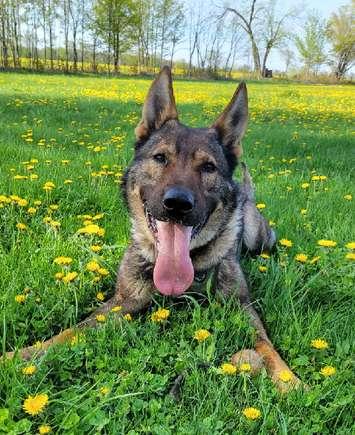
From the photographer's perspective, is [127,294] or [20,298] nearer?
[20,298]

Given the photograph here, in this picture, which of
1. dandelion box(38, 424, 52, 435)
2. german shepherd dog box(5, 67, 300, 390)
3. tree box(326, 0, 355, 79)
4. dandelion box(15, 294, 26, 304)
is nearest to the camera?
dandelion box(38, 424, 52, 435)

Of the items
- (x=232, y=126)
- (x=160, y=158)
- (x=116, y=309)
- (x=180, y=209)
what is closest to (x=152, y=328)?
(x=116, y=309)

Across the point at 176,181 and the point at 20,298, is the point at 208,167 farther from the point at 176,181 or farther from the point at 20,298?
the point at 20,298

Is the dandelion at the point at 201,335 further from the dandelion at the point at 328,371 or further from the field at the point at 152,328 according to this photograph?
the dandelion at the point at 328,371

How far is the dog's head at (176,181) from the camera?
2781 mm

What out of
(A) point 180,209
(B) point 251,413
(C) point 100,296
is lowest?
(C) point 100,296

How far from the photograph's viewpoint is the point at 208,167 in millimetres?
3182

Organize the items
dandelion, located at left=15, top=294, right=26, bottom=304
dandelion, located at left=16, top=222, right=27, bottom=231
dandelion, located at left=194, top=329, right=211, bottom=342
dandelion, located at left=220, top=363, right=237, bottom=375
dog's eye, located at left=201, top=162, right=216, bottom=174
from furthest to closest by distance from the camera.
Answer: dandelion, located at left=16, top=222, right=27, bottom=231 < dog's eye, located at left=201, top=162, right=216, bottom=174 < dandelion, located at left=15, top=294, right=26, bottom=304 < dandelion, located at left=194, top=329, right=211, bottom=342 < dandelion, located at left=220, top=363, right=237, bottom=375

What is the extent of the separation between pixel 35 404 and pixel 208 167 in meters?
1.93

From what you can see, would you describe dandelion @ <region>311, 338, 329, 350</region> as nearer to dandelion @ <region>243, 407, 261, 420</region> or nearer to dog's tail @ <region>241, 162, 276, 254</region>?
dandelion @ <region>243, 407, 261, 420</region>

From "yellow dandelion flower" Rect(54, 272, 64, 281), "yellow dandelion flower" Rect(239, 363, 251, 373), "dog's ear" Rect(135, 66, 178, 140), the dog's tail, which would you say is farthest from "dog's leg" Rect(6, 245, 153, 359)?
the dog's tail

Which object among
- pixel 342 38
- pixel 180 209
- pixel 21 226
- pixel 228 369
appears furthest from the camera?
pixel 342 38

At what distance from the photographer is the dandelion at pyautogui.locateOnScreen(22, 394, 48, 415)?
1.77 m

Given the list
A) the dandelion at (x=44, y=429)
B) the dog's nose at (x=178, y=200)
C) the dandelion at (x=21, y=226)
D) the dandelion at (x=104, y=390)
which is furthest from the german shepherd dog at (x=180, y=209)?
the dandelion at (x=21, y=226)
